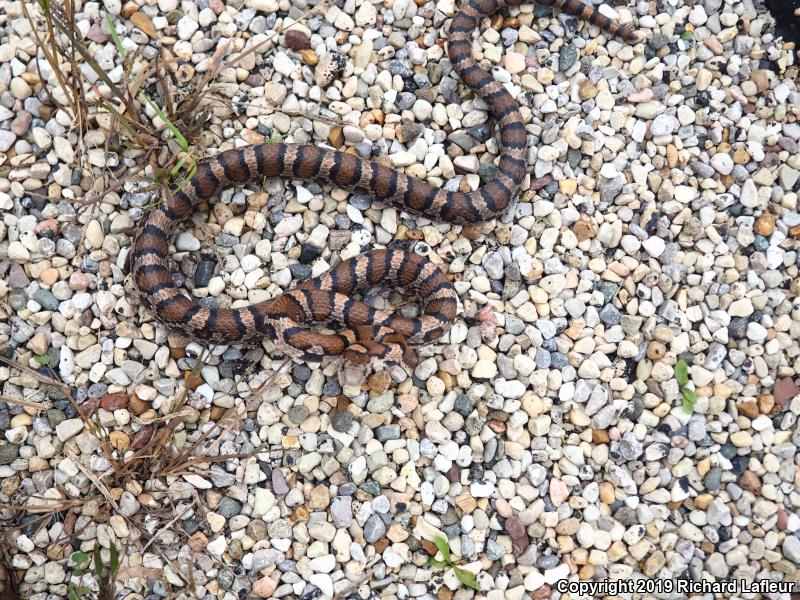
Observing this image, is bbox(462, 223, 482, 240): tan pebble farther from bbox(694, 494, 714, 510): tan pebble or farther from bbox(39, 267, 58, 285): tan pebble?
bbox(39, 267, 58, 285): tan pebble

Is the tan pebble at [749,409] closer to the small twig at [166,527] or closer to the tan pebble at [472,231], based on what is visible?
the tan pebble at [472,231]

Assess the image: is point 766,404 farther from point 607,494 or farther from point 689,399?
point 607,494

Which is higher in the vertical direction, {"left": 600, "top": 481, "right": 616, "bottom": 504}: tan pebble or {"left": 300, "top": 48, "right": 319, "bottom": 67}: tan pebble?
{"left": 300, "top": 48, "right": 319, "bottom": 67}: tan pebble

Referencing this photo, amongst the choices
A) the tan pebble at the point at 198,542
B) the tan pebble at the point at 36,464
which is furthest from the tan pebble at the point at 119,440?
the tan pebble at the point at 198,542

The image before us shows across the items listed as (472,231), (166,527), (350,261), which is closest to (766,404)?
(472,231)

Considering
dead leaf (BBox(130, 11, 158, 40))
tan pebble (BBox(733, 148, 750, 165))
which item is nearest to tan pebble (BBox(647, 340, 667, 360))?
tan pebble (BBox(733, 148, 750, 165))

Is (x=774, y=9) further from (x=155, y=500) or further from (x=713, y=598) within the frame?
(x=155, y=500)

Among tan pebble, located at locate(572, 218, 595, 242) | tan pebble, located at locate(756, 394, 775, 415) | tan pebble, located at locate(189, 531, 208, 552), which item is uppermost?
tan pebble, located at locate(572, 218, 595, 242)
